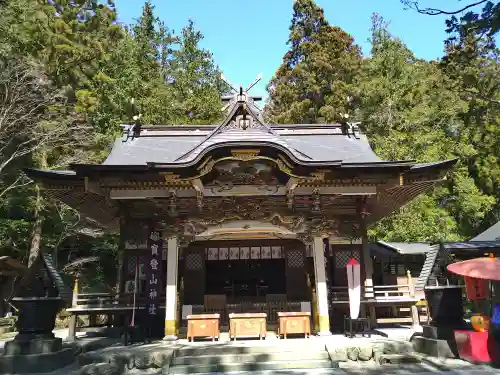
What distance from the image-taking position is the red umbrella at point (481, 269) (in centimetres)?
641

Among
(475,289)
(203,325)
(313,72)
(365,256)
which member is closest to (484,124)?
(313,72)

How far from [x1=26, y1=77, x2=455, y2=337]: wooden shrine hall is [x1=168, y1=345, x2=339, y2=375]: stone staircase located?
A: 181 centimetres

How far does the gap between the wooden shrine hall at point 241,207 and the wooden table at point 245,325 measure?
5.06 ft

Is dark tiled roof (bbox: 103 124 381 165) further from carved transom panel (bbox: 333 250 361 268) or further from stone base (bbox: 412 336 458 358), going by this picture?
stone base (bbox: 412 336 458 358)

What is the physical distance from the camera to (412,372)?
22.5ft

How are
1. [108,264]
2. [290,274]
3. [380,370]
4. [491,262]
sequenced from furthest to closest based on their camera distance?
[108,264]
[290,274]
[380,370]
[491,262]

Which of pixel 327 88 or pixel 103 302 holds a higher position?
pixel 327 88

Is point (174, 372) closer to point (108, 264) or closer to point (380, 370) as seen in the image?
point (380, 370)

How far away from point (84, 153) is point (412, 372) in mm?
16187

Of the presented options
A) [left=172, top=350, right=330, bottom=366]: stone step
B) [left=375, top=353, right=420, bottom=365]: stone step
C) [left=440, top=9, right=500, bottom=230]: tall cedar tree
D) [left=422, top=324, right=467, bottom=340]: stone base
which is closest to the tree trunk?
[left=172, top=350, right=330, bottom=366]: stone step

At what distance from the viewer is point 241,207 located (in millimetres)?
10352

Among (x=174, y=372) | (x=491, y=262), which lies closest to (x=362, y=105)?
(x=491, y=262)

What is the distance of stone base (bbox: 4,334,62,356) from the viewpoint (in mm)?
7617

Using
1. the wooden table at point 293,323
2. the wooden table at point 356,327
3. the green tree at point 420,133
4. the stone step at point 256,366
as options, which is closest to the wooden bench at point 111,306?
the stone step at point 256,366
